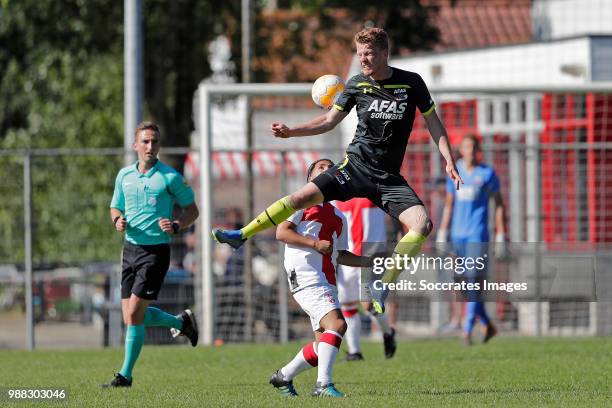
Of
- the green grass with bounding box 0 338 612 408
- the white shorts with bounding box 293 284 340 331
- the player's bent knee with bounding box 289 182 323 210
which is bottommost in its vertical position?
the green grass with bounding box 0 338 612 408

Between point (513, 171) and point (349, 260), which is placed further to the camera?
point (513, 171)

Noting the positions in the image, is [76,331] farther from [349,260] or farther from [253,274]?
[349,260]

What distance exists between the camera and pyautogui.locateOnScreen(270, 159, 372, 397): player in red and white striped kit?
33.2 ft

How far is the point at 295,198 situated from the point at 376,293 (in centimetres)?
98

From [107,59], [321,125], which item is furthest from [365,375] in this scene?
[107,59]

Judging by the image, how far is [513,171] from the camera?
19.3 m

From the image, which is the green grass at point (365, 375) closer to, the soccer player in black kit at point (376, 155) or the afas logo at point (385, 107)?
the soccer player in black kit at point (376, 155)

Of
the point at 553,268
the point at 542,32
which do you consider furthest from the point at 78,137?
the point at 553,268

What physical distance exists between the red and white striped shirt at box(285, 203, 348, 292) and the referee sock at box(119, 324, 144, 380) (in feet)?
5.59

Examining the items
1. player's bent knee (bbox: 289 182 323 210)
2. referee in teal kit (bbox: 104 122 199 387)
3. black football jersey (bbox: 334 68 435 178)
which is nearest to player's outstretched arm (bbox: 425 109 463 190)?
black football jersey (bbox: 334 68 435 178)

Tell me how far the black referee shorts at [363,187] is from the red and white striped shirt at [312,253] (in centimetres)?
38

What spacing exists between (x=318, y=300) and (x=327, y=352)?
42 centimetres

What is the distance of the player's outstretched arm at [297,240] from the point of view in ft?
32.3
